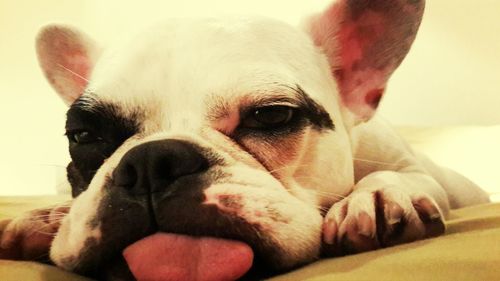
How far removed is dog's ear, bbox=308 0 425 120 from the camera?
1.23 m

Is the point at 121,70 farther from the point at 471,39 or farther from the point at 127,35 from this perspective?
the point at 471,39

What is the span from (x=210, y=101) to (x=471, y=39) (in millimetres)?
2582

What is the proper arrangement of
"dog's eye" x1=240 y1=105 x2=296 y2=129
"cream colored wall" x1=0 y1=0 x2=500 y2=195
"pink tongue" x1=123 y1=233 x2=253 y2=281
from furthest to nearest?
"cream colored wall" x1=0 y1=0 x2=500 y2=195 < "dog's eye" x1=240 y1=105 x2=296 y2=129 < "pink tongue" x1=123 y1=233 x2=253 y2=281

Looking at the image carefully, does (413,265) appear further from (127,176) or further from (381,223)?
(127,176)

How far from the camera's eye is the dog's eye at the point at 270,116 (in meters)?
0.96

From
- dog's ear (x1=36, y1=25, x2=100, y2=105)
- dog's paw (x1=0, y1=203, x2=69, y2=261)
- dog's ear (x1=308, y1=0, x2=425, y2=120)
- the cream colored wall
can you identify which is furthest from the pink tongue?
the cream colored wall

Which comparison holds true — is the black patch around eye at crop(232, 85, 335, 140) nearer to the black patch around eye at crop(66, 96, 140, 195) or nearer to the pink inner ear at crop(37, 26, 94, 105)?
the black patch around eye at crop(66, 96, 140, 195)

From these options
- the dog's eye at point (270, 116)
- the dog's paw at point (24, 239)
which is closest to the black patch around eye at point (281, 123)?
the dog's eye at point (270, 116)

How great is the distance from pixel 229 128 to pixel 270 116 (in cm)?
7

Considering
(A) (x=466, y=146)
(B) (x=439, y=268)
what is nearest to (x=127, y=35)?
(B) (x=439, y=268)

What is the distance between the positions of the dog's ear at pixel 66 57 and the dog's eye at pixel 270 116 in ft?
1.83

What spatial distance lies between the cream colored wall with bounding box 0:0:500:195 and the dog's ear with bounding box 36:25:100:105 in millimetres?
1677

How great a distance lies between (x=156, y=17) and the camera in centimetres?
306

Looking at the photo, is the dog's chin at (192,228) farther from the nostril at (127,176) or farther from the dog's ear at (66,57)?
the dog's ear at (66,57)
